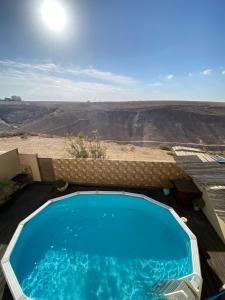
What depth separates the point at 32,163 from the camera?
8.20m

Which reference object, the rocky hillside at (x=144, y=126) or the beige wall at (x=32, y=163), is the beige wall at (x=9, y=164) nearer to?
the beige wall at (x=32, y=163)

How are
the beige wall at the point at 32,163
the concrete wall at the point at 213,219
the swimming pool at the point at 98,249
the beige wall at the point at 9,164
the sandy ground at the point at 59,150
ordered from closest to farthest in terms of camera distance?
the swimming pool at the point at 98,249, the concrete wall at the point at 213,219, the beige wall at the point at 9,164, the beige wall at the point at 32,163, the sandy ground at the point at 59,150

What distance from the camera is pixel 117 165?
7.71 metres

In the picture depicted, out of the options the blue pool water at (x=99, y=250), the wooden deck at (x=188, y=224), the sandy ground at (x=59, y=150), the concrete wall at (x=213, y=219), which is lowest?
the sandy ground at (x=59, y=150)

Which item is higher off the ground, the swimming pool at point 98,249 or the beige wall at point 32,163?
the beige wall at point 32,163

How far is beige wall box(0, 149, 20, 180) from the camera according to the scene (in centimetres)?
746

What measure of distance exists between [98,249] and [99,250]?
1.9 inches

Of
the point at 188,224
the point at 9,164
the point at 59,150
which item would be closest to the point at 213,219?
the point at 188,224

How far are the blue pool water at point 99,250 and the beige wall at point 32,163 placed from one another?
8.20 feet

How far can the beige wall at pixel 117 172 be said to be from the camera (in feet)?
24.5

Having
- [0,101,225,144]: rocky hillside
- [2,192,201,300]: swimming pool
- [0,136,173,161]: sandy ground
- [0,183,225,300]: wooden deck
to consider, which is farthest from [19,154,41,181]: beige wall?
[0,101,225,144]: rocky hillside

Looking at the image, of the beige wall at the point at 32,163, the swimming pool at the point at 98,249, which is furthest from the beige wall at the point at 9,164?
the swimming pool at the point at 98,249

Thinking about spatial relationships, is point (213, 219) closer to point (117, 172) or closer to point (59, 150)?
point (117, 172)

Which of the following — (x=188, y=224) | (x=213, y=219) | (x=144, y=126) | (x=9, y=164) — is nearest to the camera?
(x=213, y=219)
